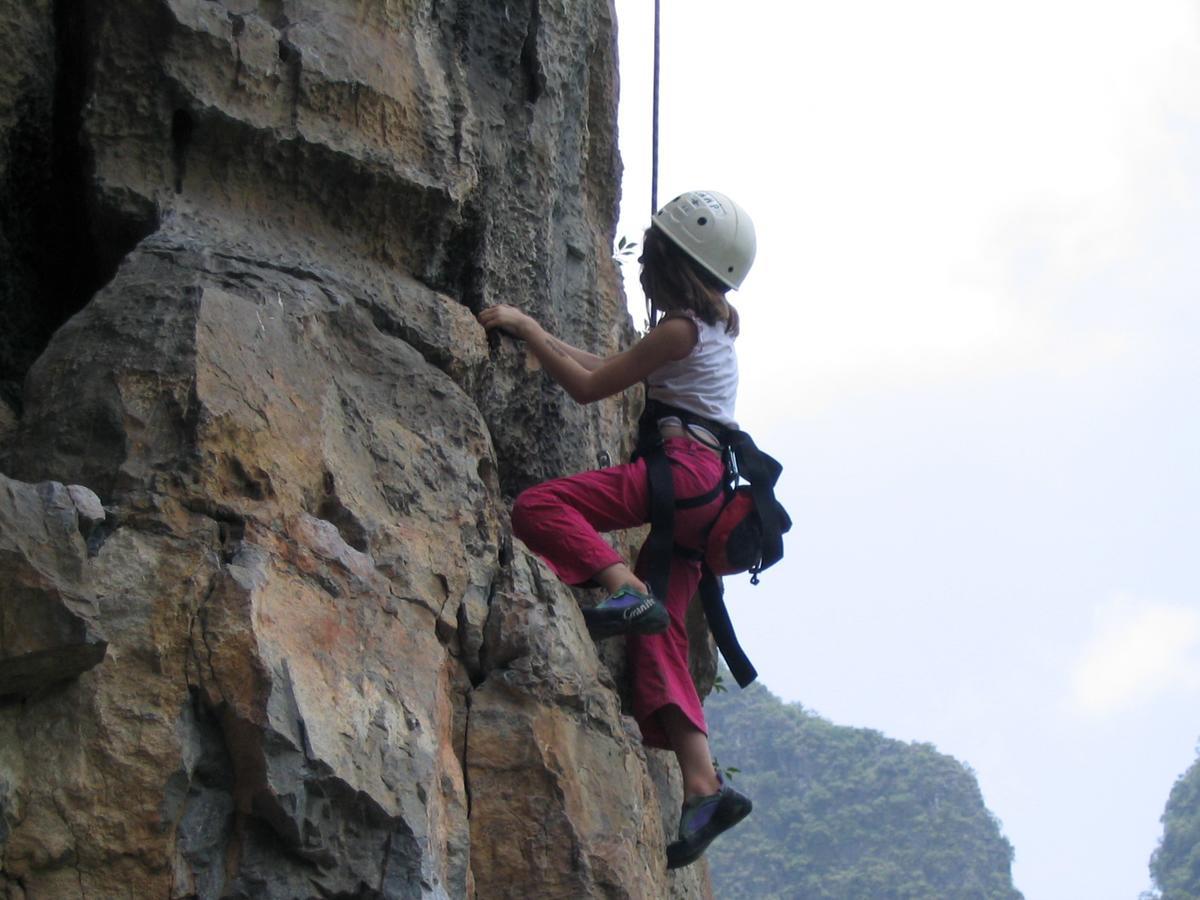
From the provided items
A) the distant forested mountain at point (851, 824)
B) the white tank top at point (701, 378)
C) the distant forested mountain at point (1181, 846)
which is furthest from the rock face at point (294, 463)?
the distant forested mountain at point (851, 824)

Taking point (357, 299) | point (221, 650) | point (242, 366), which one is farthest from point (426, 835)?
point (357, 299)

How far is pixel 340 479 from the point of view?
483 centimetres

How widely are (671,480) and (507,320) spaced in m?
0.86

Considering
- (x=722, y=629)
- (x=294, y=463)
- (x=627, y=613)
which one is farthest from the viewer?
(x=722, y=629)

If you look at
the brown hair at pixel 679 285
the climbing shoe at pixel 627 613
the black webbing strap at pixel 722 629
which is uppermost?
the brown hair at pixel 679 285

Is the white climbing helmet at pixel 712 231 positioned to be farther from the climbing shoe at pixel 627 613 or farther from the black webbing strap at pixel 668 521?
the climbing shoe at pixel 627 613

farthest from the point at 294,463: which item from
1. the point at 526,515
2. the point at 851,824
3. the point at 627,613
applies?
the point at 851,824

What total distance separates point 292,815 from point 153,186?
91.4 inches

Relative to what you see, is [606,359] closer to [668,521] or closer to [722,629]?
[668,521]

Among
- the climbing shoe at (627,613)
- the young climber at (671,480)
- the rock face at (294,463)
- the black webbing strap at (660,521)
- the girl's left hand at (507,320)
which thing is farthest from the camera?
the girl's left hand at (507,320)

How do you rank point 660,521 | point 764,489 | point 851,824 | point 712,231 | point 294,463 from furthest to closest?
point 851,824 → point 712,231 → point 764,489 → point 660,521 → point 294,463

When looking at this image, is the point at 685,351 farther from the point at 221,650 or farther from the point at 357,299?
the point at 221,650

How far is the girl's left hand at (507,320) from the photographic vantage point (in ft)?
19.6

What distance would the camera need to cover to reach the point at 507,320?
5.97 m
